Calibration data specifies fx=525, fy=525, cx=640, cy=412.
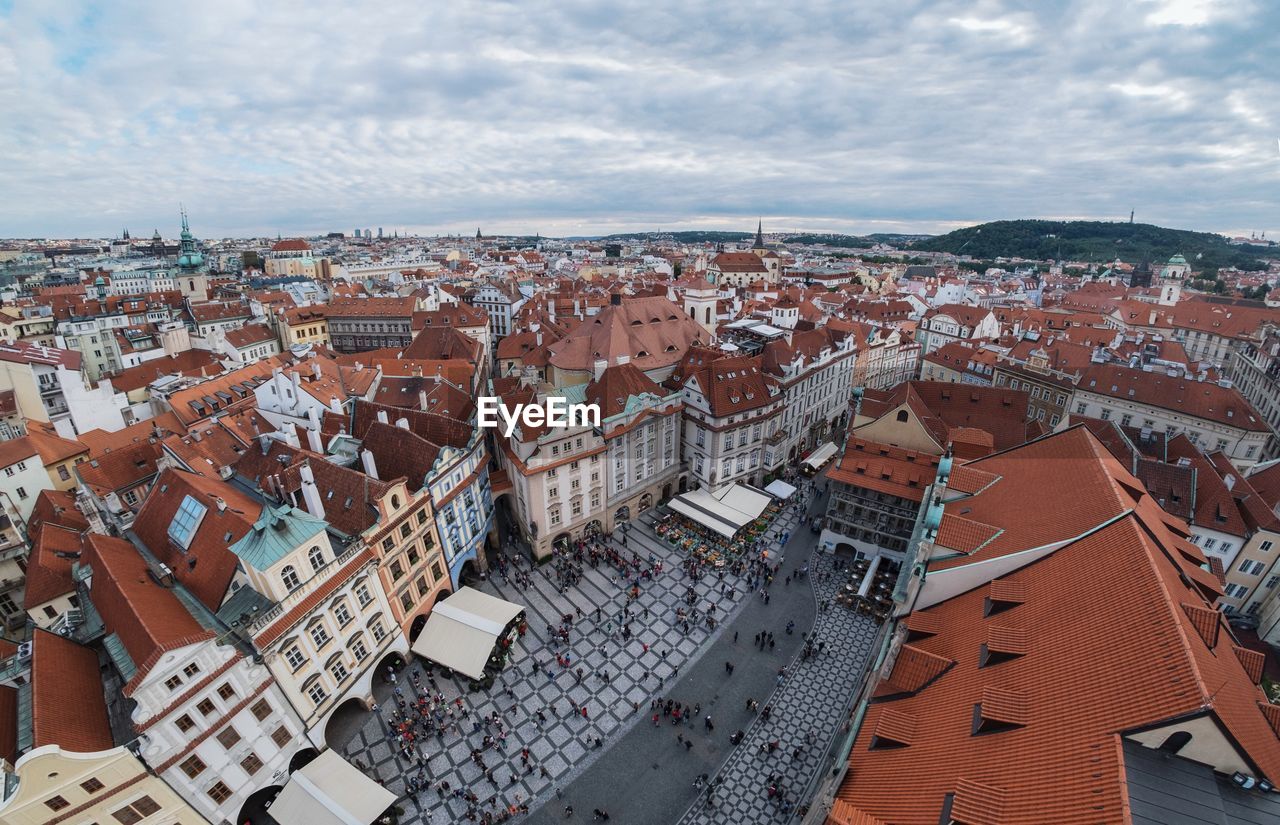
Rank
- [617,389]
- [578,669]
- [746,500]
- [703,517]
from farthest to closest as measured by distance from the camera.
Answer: [746,500], [617,389], [703,517], [578,669]

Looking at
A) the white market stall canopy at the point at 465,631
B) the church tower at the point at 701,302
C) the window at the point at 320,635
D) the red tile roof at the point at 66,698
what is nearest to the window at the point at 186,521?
the red tile roof at the point at 66,698

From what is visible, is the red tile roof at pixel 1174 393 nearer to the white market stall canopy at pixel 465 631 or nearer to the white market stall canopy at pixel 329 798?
the white market stall canopy at pixel 465 631

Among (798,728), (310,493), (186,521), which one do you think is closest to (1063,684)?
(798,728)

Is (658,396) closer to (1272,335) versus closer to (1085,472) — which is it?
(1085,472)

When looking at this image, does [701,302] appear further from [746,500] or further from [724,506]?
[724,506]

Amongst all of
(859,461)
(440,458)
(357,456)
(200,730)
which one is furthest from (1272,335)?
(200,730)

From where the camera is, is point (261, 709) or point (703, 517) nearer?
point (261, 709)
